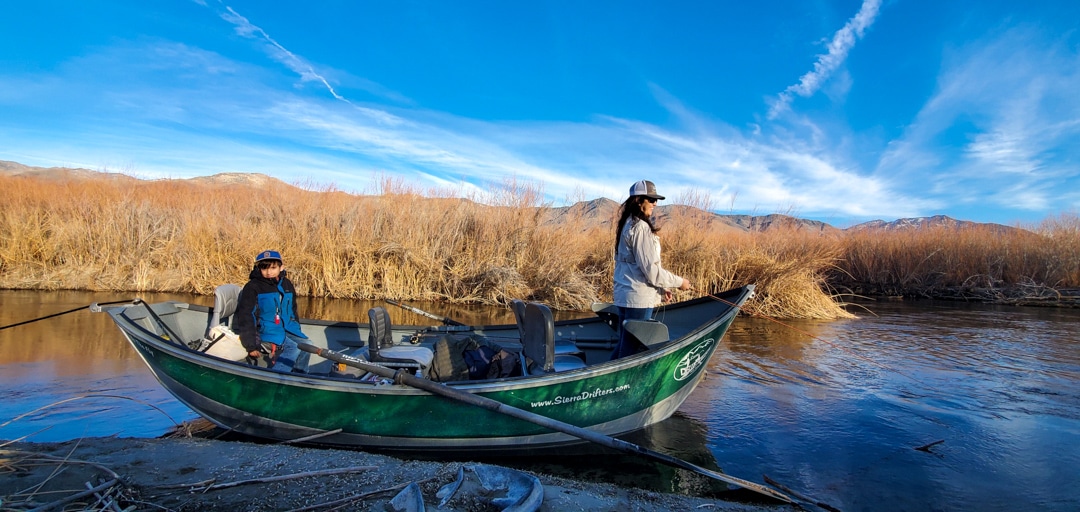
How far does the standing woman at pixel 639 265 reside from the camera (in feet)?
15.2

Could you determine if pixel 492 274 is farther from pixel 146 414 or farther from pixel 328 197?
pixel 146 414

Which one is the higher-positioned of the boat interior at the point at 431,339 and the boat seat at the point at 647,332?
the boat seat at the point at 647,332

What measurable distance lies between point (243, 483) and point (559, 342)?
3.51 m

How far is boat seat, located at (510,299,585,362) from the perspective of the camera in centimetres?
533

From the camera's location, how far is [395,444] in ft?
14.8

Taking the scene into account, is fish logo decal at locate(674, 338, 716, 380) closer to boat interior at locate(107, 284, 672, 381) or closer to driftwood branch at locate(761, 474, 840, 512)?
boat interior at locate(107, 284, 672, 381)

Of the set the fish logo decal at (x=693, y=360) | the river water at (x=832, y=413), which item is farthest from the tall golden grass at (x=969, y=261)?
the fish logo decal at (x=693, y=360)

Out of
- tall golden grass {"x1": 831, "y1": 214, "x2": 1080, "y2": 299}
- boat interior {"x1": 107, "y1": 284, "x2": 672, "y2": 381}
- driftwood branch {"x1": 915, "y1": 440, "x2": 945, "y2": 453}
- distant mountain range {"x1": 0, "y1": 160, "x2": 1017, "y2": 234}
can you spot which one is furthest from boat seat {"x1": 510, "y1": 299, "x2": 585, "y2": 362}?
tall golden grass {"x1": 831, "y1": 214, "x2": 1080, "y2": 299}

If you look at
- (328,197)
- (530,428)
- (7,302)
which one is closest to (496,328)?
(530,428)

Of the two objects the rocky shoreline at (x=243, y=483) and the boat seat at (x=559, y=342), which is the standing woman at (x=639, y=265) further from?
the rocky shoreline at (x=243, y=483)

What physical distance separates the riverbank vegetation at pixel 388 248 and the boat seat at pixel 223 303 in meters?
7.34

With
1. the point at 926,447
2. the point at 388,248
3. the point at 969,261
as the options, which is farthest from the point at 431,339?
the point at 969,261

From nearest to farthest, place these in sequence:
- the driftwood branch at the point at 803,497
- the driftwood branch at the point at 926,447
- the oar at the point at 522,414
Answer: the driftwood branch at the point at 803,497
the oar at the point at 522,414
the driftwood branch at the point at 926,447

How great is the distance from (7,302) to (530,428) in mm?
12315
